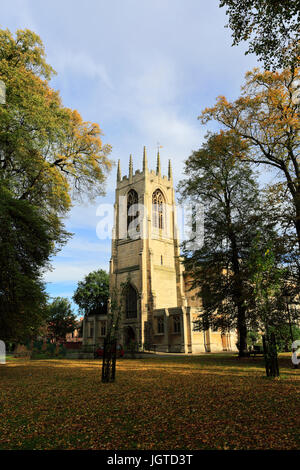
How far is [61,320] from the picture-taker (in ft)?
202

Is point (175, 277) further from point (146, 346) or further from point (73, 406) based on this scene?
point (73, 406)

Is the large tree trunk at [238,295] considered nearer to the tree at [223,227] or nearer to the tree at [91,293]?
the tree at [223,227]

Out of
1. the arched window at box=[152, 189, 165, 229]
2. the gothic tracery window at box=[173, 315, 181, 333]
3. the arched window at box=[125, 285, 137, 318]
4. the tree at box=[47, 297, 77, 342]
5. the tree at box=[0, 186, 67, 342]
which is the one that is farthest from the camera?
the tree at box=[47, 297, 77, 342]

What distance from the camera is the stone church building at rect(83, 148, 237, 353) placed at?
37.3 m

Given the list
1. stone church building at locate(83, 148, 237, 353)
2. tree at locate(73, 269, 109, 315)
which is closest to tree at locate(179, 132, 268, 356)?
stone church building at locate(83, 148, 237, 353)

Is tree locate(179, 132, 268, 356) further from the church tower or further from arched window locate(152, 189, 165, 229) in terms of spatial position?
arched window locate(152, 189, 165, 229)

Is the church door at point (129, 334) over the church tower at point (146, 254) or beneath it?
beneath

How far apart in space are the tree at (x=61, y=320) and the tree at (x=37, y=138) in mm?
48471

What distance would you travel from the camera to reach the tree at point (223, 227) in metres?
18.2

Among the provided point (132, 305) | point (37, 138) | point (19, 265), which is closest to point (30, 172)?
point (37, 138)

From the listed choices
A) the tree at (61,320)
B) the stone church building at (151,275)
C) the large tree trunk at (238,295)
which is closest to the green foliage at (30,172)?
the large tree trunk at (238,295)

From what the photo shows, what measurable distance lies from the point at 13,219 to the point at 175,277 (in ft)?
111

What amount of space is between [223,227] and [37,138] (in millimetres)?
12532

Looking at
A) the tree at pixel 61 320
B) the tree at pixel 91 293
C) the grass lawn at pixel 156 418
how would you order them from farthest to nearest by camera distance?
the tree at pixel 61 320 < the tree at pixel 91 293 < the grass lawn at pixel 156 418
